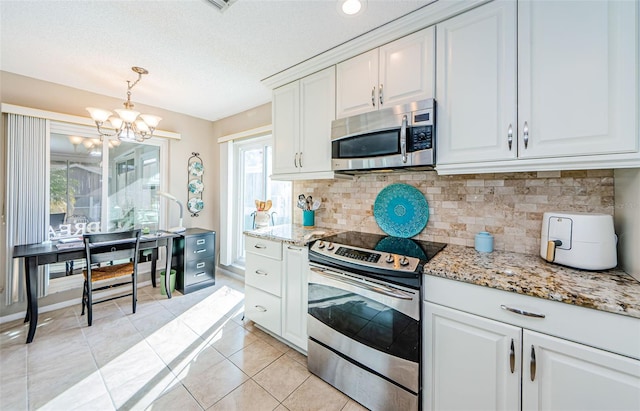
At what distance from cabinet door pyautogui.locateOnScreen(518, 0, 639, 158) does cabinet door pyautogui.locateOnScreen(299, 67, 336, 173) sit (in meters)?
1.23

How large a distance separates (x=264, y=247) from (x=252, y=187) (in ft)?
5.62

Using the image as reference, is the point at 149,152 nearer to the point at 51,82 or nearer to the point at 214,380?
the point at 51,82

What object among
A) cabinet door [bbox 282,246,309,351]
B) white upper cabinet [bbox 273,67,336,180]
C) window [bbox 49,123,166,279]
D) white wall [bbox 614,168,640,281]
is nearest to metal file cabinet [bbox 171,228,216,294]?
window [bbox 49,123,166,279]

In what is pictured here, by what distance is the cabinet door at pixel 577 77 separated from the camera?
1.04 metres

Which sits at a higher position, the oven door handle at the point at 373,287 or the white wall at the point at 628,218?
the white wall at the point at 628,218

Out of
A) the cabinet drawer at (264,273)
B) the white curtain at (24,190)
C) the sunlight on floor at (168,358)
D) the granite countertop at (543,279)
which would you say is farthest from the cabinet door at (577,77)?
the white curtain at (24,190)

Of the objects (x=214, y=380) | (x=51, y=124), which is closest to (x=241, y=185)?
(x=51, y=124)

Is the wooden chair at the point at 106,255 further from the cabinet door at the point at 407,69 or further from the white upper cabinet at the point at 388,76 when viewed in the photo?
the cabinet door at the point at 407,69

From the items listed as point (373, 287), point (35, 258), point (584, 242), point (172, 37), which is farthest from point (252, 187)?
point (584, 242)

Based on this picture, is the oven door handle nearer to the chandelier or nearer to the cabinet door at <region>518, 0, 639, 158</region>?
the cabinet door at <region>518, 0, 639, 158</region>

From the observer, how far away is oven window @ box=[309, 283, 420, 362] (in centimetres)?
130

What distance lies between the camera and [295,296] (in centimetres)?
190

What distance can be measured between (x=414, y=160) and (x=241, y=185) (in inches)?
112

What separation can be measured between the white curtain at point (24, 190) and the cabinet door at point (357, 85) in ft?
10.1
